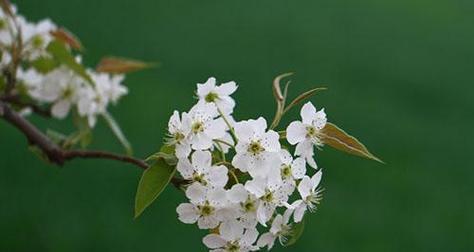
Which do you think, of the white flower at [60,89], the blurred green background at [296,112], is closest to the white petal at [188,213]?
the white flower at [60,89]

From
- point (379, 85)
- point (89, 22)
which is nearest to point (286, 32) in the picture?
point (379, 85)

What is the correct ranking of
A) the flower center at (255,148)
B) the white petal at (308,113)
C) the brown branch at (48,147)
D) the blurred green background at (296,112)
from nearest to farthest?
the flower center at (255,148) → the white petal at (308,113) → the brown branch at (48,147) → the blurred green background at (296,112)

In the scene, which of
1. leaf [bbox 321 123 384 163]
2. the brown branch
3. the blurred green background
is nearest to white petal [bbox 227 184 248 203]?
leaf [bbox 321 123 384 163]

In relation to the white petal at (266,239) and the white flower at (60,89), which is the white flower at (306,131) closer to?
the white petal at (266,239)

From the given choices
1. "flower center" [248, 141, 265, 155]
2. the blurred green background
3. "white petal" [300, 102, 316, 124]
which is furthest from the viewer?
the blurred green background

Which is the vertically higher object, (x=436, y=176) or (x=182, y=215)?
(x=182, y=215)

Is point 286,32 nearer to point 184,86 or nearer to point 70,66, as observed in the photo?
point 184,86

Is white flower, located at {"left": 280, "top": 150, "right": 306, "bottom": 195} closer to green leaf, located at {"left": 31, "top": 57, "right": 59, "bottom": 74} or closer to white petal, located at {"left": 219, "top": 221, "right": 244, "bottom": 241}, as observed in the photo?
white petal, located at {"left": 219, "top": 221, "right": 244, "bottom": 241}
